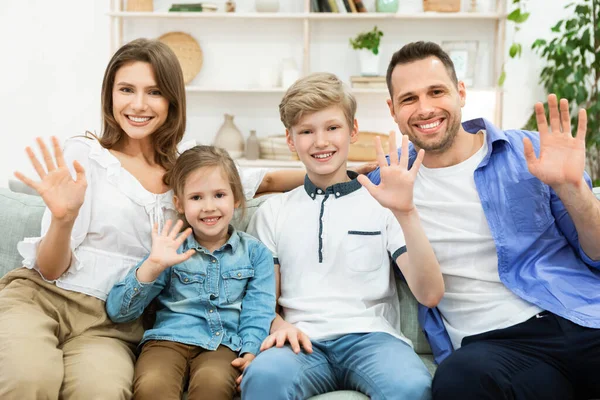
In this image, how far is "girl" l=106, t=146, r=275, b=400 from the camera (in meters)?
1.49

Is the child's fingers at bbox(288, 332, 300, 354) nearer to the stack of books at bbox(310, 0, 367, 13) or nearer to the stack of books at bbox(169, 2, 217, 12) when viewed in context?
the stack of books at bbox(310, 0, 367, 13)

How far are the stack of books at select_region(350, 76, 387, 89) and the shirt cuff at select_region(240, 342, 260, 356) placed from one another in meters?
2.99

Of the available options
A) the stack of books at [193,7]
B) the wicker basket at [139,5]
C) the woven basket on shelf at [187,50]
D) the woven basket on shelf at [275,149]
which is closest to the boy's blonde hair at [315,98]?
the woven basket on shelf at [275,149]

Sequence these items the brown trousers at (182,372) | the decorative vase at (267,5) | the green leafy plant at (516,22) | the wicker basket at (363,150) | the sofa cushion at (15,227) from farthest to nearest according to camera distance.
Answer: the decorative vase at (267,5)
the wicker basket at (363,150)
the green leafy plant at (516,22)
the sofa cushion at (15,227)
the brown trousers at (182,372)

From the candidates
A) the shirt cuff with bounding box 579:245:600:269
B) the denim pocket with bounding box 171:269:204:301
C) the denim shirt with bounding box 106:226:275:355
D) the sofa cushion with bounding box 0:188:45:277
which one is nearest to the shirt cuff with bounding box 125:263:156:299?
the denim shirt with bounding box 106:226:275:355

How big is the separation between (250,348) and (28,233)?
0.80 metres

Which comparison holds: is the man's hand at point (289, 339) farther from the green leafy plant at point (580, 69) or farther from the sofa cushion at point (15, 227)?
the green leafy plant at point (580, 69)

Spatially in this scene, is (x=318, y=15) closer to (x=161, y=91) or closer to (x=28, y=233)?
(x=161, y=91)

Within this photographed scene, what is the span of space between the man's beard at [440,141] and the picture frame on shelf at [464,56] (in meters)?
2.59

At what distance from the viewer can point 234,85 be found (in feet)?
15.4

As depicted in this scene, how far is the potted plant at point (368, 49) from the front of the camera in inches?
167

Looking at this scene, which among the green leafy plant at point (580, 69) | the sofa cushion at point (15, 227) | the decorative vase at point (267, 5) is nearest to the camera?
the sofa cushion at point (15, 227)

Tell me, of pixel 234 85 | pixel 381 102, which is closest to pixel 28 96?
pixel 234 85

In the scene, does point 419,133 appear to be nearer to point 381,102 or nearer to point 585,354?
point 585,354
